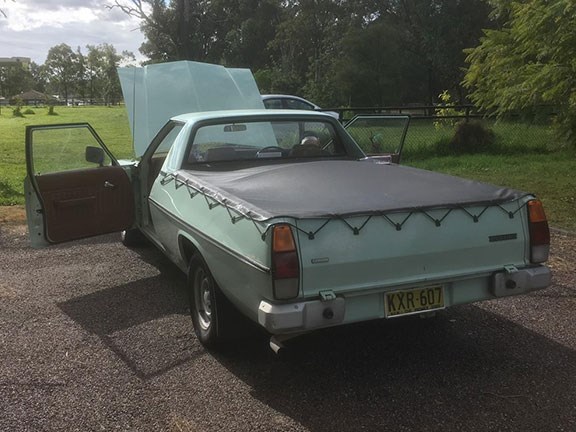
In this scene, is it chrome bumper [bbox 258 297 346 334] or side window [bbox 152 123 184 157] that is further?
side window [bbox 152 123 184 157]

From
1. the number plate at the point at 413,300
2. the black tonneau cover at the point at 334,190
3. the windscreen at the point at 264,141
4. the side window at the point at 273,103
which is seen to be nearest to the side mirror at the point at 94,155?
the windscreen at the point at 264,141

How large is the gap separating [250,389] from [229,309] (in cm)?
58

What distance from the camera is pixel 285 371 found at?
3.69 metres

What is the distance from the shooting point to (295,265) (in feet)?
10.0

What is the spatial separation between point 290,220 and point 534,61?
7.34 metres

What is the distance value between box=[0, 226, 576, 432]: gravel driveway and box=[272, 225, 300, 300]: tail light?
0.70m

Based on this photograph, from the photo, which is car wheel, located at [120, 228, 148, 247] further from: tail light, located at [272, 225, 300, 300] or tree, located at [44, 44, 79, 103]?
tree, located at [44, 44, 79, 103]

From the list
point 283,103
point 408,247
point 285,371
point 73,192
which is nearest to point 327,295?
point 408,247

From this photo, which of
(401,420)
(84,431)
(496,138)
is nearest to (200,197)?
(84,431)

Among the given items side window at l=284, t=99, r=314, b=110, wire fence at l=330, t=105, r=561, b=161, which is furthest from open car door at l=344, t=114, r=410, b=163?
side window at l=284, t=99, r=314, b=110

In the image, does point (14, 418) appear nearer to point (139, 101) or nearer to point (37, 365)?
point (37, 365)

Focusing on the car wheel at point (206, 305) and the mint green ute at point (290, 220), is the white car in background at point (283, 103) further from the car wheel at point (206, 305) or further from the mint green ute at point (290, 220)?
the car wheel at point (206, 305)

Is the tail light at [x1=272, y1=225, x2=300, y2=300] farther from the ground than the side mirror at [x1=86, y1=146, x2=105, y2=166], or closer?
closer

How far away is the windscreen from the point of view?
4.95 meters
